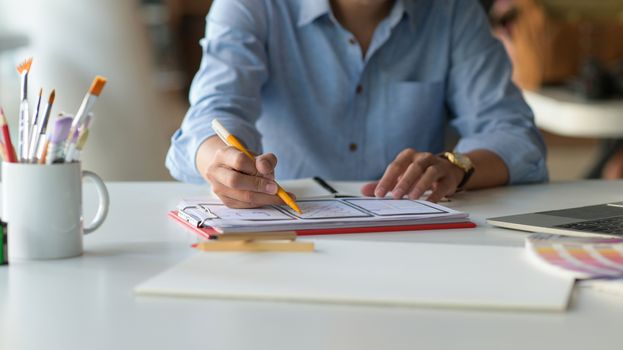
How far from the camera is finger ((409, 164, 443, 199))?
1.30 m

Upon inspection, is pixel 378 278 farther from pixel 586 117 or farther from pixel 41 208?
pixel 586 117

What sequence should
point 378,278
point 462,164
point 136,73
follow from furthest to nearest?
point 136,73 < point 462,164 < point 378,278

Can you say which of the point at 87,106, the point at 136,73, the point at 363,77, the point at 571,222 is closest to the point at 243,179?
the point at 87,106

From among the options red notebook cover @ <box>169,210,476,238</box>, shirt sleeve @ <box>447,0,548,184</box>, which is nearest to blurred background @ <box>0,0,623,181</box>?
shirt sleeve @ <box>447,0,548,184</box>

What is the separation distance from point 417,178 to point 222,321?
0.64m

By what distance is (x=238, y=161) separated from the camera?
1.16 metres

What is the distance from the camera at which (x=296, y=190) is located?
134 centimetres

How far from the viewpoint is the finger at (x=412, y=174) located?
1.28 metres

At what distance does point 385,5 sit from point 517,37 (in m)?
2.49

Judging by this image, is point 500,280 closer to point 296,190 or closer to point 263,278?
point 263,278

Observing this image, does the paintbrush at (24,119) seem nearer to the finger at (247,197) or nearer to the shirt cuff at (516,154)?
the finger at (247,197)

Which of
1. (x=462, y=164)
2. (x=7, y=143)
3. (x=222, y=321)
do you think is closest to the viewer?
(x=222, y=321)

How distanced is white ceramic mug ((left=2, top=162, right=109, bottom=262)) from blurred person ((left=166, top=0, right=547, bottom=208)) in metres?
0.76

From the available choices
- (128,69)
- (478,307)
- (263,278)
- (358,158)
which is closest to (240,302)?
(263,278)
